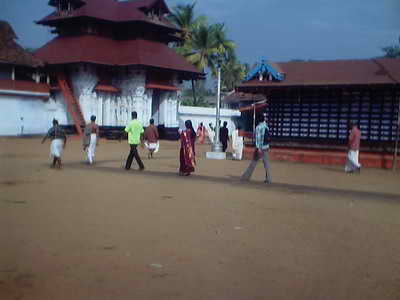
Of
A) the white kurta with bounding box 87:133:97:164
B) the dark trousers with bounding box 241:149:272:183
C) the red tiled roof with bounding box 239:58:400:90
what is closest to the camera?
the dark trousers with bounding box 241:149:272:183

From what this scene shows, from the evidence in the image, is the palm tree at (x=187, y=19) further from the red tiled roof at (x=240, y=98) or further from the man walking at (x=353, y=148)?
the man walking at (x=353, y=148)

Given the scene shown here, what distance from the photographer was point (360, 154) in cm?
1580

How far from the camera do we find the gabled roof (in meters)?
28.8

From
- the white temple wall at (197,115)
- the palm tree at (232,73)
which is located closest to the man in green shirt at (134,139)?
the white temple wall at (197,115)

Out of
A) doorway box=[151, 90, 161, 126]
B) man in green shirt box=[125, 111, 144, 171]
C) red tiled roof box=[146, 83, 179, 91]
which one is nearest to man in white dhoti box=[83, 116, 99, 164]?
man in green shirt box=[125, 111, 144, 171]

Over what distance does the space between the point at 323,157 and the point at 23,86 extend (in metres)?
19.3

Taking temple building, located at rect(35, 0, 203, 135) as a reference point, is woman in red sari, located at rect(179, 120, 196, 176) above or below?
below

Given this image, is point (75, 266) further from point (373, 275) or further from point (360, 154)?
point (360, 154)

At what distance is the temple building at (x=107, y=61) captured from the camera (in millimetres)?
28469

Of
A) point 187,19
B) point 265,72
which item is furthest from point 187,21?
point 265,72

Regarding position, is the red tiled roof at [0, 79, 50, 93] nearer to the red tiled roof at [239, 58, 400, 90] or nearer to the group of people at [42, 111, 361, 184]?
the group of people at [42, 111, 361, 184]

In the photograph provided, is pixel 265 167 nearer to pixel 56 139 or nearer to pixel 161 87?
pixel 56 139

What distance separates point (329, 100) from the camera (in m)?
Answer: 16.6

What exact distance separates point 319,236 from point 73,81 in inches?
1016
